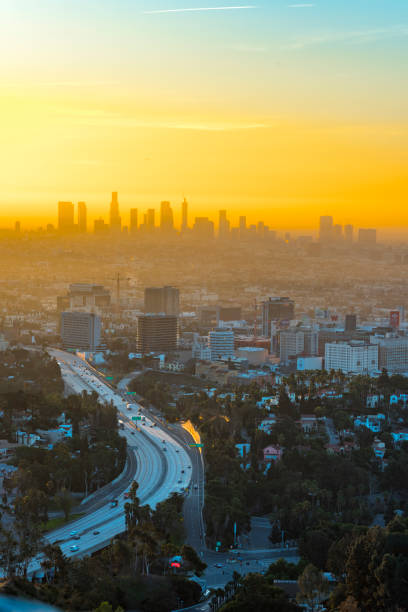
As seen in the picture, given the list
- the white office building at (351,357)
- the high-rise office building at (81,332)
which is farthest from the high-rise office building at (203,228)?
the white office building at (351,357)

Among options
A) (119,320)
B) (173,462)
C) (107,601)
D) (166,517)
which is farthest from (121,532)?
(119,320)

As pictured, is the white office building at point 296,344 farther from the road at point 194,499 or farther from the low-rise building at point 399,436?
the low-rise building at point 399,436

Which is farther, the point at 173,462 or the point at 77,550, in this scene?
the point at 173,462

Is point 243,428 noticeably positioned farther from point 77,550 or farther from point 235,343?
point 235,343

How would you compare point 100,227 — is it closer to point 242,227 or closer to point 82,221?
point 82,221

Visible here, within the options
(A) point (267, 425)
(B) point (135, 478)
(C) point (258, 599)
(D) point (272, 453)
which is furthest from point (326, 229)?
(C) point (258, 599)

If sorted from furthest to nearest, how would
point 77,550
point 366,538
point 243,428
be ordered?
point 243,428 < point 77,550 < point 366,538
